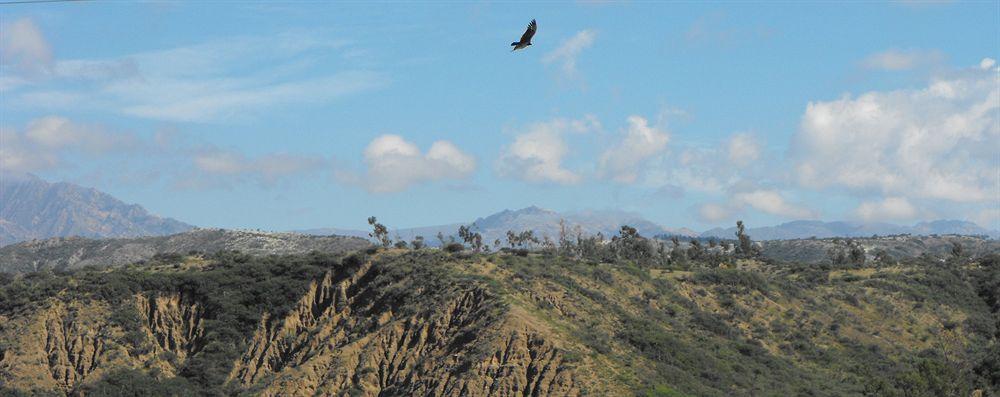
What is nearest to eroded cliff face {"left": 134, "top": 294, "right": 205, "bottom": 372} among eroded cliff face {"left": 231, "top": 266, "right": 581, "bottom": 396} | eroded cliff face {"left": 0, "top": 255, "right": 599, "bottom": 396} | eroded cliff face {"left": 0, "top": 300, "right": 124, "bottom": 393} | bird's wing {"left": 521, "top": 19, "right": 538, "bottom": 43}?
eroded cliff face {"left": 0, "top": 255, "right": 599, "bottom": 396}

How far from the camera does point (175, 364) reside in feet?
332

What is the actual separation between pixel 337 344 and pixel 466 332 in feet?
41.8

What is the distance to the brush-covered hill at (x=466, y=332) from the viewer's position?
84688mm

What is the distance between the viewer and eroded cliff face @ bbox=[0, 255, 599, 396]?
8244 cm

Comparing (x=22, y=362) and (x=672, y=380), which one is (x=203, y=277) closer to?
(x=22, y=362)

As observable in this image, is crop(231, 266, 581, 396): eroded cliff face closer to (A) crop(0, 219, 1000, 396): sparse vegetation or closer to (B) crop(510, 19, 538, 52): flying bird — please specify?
(A) crop(0, 219, 1000, 396): sparse vegetation

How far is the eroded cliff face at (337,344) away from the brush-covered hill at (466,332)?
0.15 m

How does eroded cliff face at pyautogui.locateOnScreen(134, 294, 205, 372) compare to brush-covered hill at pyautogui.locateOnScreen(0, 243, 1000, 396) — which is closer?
brush-covered hill at pyautogui.locateOnScreen(0, 243, 1000, 396)

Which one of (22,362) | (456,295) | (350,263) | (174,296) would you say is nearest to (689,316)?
(456,295)

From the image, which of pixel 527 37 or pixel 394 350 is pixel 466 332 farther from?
pixel 527 37

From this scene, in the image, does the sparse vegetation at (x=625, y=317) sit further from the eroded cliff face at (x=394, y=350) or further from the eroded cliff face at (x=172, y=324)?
the eroded cliff face at (x=172, y=324)

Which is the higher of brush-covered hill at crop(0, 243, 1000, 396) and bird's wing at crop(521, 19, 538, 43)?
bird's wing at crop(521, 19, 538, 43)

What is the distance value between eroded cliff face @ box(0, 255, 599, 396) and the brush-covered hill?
0.15m

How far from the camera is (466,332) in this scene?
86.6m
